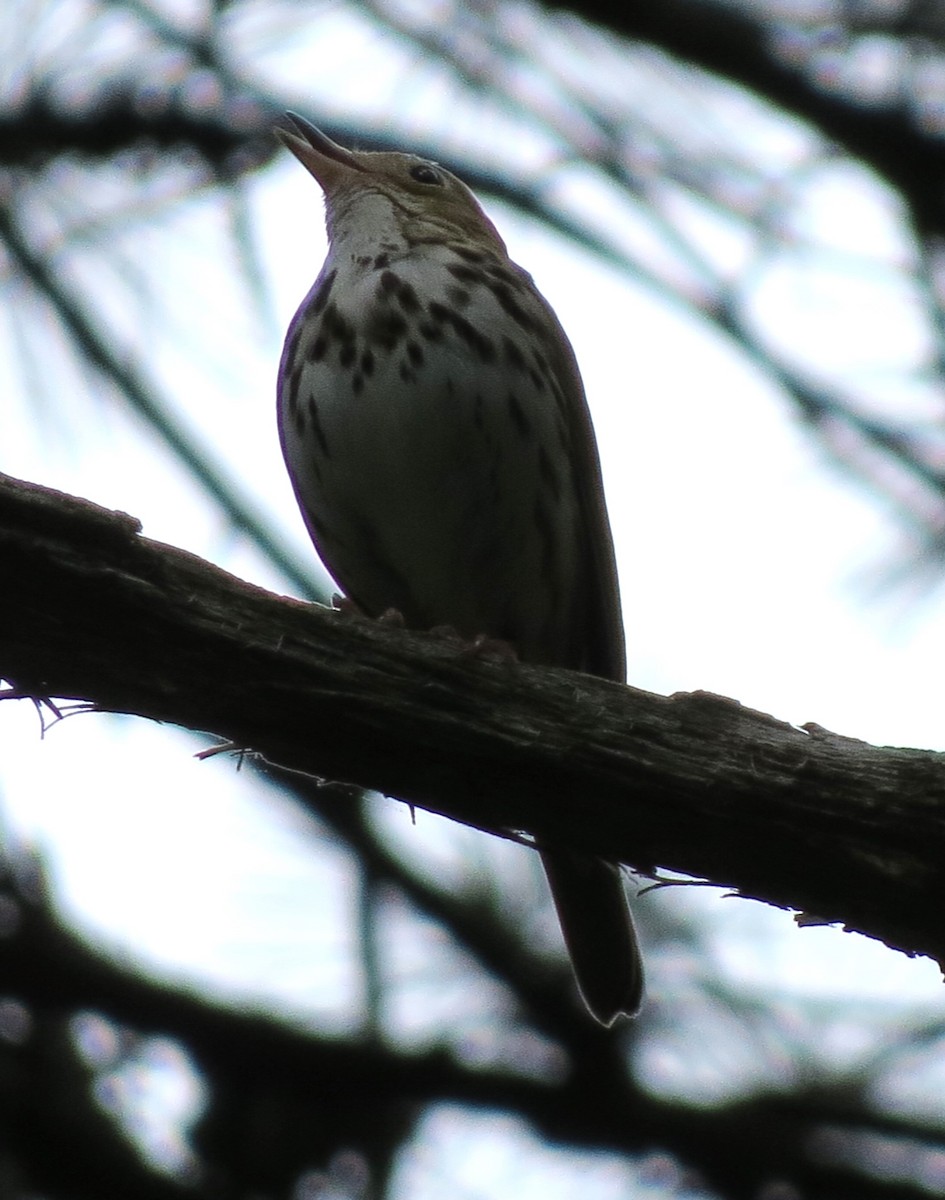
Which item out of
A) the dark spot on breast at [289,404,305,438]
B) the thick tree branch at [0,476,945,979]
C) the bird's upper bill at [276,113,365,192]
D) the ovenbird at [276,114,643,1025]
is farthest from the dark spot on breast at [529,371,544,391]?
the thick tree branch at [0,476,945,979]

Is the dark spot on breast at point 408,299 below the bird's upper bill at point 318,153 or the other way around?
below

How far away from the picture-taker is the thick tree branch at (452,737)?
9.96ft

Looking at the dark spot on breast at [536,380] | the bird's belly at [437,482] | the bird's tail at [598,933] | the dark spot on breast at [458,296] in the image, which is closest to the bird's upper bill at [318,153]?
the dark spot on breast at [458,296]

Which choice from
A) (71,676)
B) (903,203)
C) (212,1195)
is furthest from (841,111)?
(212,1195)

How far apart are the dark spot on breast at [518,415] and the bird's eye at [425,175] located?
4.88 feet

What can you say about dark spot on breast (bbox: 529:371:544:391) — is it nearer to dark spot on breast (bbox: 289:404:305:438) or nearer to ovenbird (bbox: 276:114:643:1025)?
ovenbird (bbox: 276:114:643:1025)

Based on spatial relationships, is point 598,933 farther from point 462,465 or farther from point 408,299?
point 408,299

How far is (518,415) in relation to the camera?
4.66m

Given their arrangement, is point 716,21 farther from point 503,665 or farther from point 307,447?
point 503,665

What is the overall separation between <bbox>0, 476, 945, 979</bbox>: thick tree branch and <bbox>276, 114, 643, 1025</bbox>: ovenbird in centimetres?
130

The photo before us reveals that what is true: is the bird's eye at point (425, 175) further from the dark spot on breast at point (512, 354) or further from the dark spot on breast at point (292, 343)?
the dark spot on breast at point (512, 354)

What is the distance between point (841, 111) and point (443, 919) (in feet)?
7.78

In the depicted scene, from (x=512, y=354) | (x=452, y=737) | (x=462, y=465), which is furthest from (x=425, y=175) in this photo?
(x=452, y=737)

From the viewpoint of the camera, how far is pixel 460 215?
579 cm
